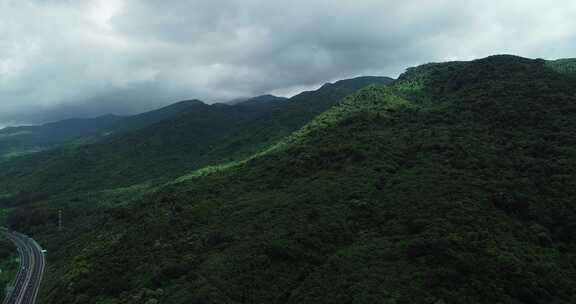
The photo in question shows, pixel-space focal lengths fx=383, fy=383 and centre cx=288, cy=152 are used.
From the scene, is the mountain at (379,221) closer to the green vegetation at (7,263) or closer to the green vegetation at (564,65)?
the green vegetation at (564,65)

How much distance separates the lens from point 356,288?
51.4m

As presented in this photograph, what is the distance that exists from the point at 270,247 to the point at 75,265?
162 feet

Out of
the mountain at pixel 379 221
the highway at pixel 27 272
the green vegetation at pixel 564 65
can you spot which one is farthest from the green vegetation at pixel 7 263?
the green vegetation at pixel 564 65

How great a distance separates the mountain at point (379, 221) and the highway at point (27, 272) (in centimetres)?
574

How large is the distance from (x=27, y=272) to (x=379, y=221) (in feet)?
381

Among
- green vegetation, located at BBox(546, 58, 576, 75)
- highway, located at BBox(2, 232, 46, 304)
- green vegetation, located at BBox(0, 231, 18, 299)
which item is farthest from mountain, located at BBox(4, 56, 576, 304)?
green vegetation, located at BBox(0, 231, 18, 299)

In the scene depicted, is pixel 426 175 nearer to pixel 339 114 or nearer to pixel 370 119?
pixel 370 119

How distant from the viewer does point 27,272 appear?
123 meters

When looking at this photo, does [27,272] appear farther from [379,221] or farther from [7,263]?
[379,221]

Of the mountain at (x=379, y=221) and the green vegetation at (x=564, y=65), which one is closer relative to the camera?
the mountain at (x=379, y=221)

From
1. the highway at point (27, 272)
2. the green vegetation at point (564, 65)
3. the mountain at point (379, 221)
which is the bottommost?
the highway at point (27, 272)

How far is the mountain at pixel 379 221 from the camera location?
53188 millimetres

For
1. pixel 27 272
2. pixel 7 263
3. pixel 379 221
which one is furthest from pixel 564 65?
pixel 7 263

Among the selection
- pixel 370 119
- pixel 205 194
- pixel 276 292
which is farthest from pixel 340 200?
pixel 370 119
